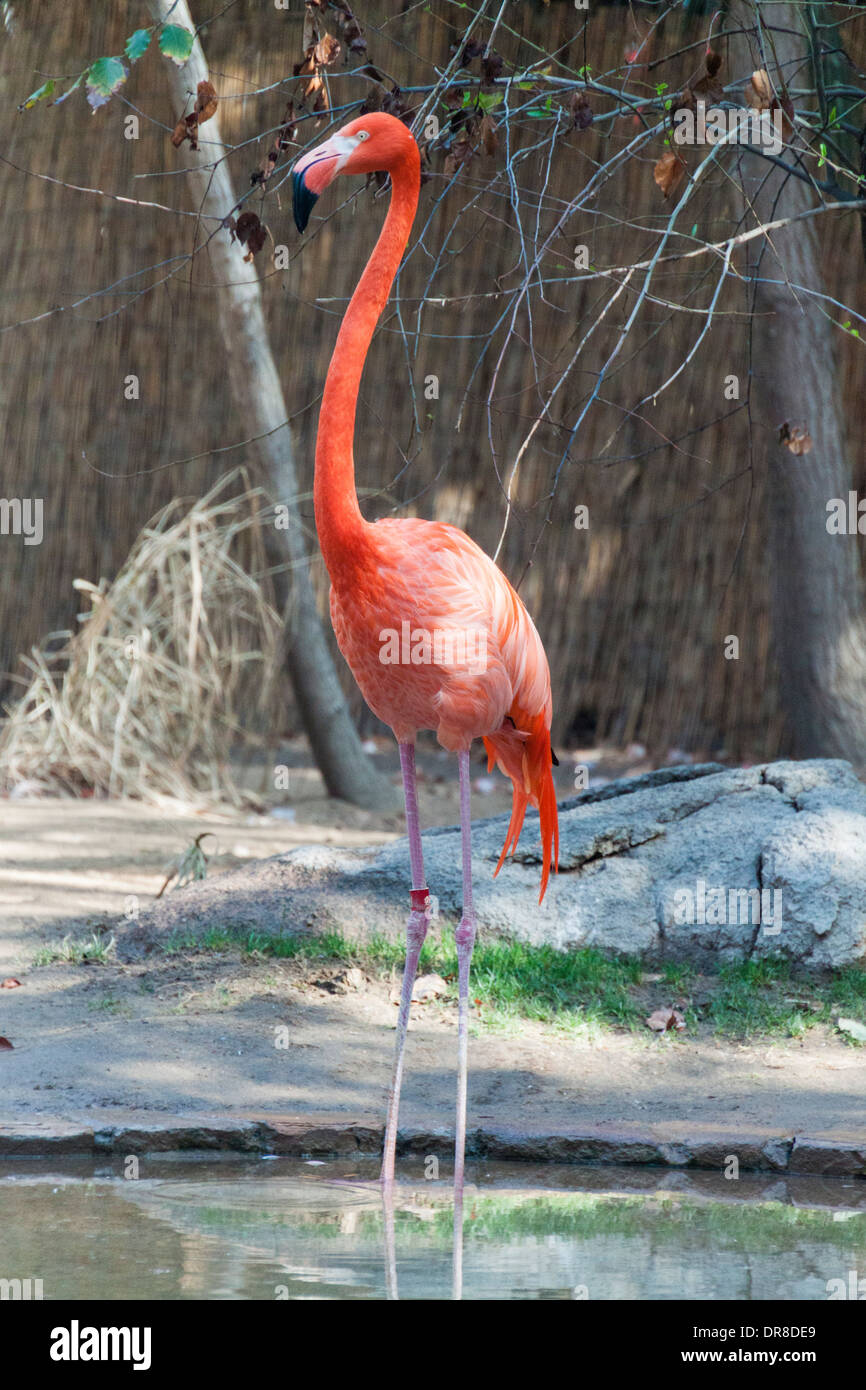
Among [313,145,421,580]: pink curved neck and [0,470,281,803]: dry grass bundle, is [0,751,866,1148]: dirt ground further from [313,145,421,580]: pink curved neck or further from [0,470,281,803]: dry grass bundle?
[0,470,281,803]: dry grass bundle

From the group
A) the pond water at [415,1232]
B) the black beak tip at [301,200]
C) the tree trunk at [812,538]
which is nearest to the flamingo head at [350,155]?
the black beak tip at [301,200]

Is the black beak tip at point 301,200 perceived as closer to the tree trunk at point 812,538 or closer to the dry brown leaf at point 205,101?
the dry brown leaf at point 205,101

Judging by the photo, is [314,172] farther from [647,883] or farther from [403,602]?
[647,883]

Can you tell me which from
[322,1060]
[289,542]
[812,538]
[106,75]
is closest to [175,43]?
[106,75]

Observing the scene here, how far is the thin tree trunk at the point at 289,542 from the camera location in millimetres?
6863

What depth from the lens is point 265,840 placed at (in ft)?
21.1

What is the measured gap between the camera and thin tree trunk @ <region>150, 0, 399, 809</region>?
6.86m

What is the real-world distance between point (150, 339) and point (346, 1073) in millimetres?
5749

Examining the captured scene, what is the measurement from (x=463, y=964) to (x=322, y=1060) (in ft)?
1.97

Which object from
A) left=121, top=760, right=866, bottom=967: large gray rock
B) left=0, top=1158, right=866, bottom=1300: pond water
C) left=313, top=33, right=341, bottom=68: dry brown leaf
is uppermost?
left=313, top=33, right=341, bottom=68: dry brown leaf

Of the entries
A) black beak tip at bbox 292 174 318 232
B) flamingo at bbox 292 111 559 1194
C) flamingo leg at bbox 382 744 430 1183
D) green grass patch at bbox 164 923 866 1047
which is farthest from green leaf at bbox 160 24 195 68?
green grass patch at bbox 164 923 866 1047

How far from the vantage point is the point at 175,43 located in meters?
3.22

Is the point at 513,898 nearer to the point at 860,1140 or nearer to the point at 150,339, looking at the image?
the point at 860,1140
